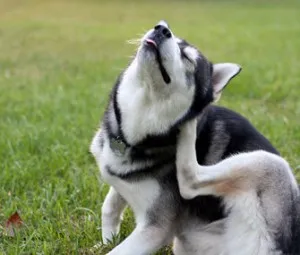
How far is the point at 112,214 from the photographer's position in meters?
3.64

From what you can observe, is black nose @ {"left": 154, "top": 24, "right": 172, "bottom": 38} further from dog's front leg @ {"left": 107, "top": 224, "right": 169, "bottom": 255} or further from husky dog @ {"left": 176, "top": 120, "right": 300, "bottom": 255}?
dog's front leg @ {"left": 107, "top": 224, "right": 169, "bottom": 255}

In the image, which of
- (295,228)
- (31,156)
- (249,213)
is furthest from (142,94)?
(31,156)

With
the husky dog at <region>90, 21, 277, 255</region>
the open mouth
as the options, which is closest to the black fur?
the husky dog at <region>90, 21, 277, 255</region>

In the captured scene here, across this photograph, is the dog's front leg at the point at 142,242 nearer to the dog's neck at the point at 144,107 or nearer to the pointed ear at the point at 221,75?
the dog's neck at the point at 144,107

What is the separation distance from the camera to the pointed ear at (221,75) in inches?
135

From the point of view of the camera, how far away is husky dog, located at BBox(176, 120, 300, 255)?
126 inches

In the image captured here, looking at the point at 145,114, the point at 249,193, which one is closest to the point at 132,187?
the point at 145,114

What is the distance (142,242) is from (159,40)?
1.14 meters

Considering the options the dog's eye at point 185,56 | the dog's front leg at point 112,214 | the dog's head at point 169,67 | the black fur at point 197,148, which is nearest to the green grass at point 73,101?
the dog's front leg at point 112,214

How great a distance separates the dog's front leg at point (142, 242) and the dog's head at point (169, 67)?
0.75 meters

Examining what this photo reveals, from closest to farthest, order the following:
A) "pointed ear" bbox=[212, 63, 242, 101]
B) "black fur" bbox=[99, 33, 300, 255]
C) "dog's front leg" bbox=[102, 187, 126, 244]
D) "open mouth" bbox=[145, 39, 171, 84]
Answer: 1. "open mouth" bbox=[145, 39, 171, 84]
2. "black fur" bbox=[99, 33, 300, 255]
3. "pointed ear" bbox=[212, 63, 242, 101]
4. "dog's front leg" bbox=[102, 187, 126, 244]

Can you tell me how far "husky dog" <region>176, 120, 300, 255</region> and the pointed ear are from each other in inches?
12.1

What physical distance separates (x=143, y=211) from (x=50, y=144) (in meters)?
2.28

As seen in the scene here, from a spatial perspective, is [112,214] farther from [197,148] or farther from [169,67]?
[169,67]
